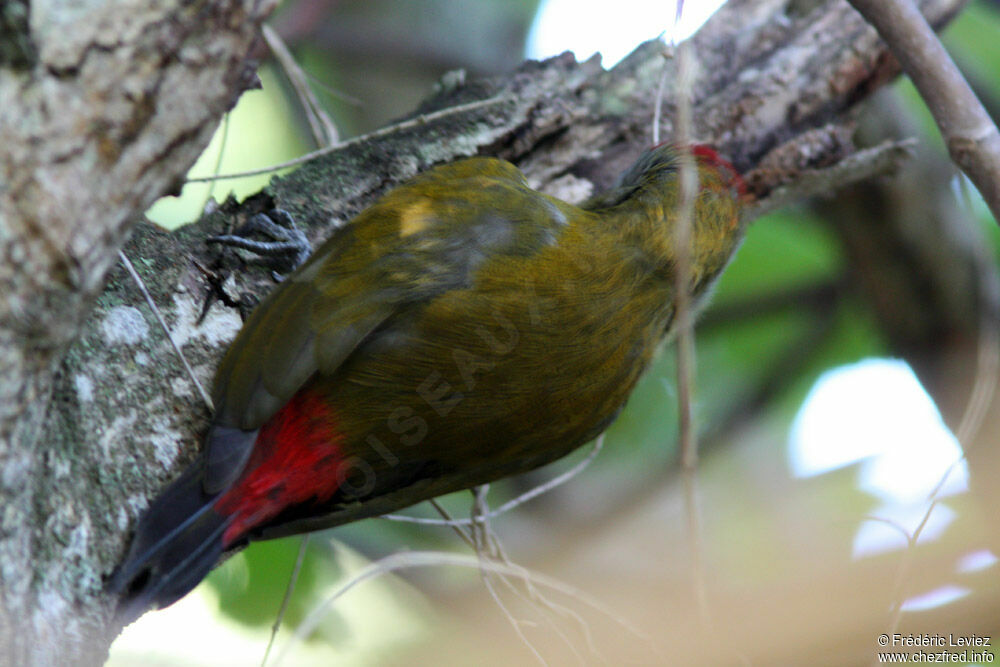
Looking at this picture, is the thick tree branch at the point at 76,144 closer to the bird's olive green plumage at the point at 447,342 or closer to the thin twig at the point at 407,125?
the bird's olive green plumage at the point at 447,342

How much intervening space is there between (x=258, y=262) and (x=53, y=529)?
32.7 inches

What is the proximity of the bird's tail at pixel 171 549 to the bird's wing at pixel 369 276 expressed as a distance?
0.29ft

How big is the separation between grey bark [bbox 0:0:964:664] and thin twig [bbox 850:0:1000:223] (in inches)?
24.6

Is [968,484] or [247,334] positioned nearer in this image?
[968,484]

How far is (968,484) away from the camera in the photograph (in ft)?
5.40

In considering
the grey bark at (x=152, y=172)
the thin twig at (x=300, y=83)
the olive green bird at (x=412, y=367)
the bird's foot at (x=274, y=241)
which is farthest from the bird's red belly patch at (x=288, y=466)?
the thin twig at (x=300, y=83)

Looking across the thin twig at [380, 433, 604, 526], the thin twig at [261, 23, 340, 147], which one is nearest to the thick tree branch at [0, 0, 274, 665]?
the thin twig at [380, 433, 604, 526]

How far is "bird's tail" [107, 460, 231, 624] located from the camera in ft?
4.84

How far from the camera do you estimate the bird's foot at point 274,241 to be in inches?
77.3

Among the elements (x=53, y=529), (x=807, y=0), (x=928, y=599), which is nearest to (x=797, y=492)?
(x=807, y=0)

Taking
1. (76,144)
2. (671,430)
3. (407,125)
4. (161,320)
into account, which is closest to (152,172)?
(76,144)

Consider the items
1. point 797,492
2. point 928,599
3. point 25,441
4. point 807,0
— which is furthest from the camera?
point 797,492

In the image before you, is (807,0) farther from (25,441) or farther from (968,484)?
(25,441)

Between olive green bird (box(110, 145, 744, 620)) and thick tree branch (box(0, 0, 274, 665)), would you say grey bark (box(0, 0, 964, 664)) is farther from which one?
olive green bird (box(110, 145, 744, 620))
